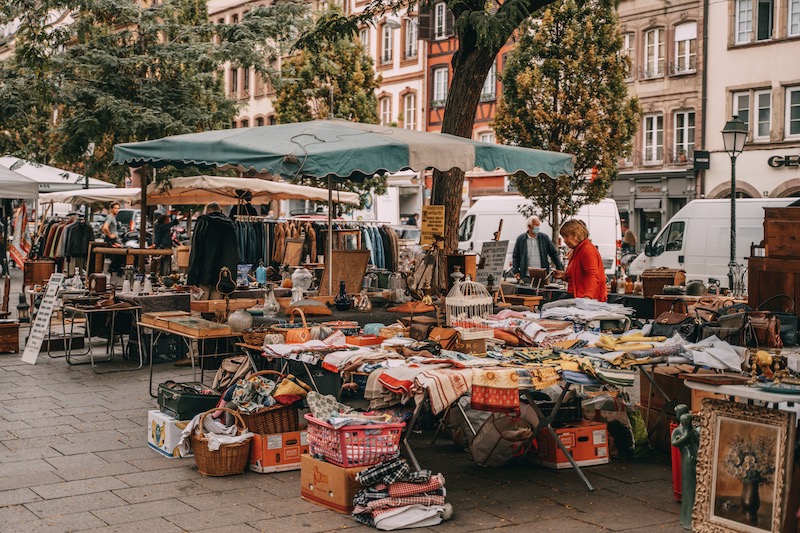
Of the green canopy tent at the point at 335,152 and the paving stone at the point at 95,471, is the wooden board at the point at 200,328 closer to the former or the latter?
the green canopy tent at the point at 335,152

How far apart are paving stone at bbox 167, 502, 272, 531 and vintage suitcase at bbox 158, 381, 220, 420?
1.43m

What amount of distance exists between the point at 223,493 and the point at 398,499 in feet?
4.23

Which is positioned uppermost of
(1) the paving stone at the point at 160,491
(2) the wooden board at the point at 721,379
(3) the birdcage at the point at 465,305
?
(3) the birdcage at the point at 465,305

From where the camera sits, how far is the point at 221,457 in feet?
22.1

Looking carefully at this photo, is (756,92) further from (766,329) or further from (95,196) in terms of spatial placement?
(766,329)

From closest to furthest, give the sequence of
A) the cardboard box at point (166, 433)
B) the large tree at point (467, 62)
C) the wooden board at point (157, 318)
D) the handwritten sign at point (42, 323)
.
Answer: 1. the cardboard box at point (166, 433)
2. the wooden board at point (157, 318)
3. the large tree at point (467, 62)
4. the handwritten sign at point (42, 323)

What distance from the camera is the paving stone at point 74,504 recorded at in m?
5.96

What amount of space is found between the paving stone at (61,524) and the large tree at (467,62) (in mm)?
7345

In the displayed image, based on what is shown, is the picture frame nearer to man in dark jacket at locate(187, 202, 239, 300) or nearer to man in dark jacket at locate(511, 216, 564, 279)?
man in dark jacket at locate(187, 202, 239, 300)

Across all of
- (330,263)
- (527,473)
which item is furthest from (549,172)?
(527,473)

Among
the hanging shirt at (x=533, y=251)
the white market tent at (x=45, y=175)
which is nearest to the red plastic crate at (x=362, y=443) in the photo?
the hanging shirt at (x=533, y=251)

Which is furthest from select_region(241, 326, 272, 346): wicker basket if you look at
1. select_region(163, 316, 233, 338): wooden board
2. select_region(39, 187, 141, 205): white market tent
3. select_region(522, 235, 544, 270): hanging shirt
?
select_region(39, 187, 141, 205): white market tent

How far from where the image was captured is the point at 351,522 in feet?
19.1

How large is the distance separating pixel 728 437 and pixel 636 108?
70.2ft
